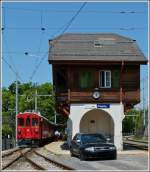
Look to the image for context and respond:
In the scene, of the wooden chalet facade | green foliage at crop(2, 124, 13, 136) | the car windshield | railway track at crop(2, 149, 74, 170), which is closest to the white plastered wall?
the wooden chalet facade

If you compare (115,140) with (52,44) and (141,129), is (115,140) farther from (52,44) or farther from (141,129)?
(141,129)

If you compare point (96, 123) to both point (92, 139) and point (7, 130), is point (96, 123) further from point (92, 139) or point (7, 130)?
point (7, 130)

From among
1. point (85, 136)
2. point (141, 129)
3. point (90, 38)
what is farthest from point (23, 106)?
point (85, 136)

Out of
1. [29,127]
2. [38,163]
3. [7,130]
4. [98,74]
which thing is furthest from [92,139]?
[7,130]

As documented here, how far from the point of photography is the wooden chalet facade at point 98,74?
36875mm

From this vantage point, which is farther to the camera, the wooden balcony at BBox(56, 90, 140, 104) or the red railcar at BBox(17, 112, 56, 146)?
the red railcar at BBox(17, 112, 56, 146)

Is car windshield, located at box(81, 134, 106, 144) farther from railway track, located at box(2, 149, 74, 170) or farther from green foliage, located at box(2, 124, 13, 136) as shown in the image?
green foliage, located at box(2, 124, 13, 136)

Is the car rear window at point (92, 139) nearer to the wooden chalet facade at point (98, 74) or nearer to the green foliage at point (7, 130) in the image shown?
the wooden chalet facade at point (98, 74)

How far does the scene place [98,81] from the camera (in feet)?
123

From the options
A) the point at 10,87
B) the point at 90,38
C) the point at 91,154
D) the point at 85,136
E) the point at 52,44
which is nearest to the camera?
the point at 91,154

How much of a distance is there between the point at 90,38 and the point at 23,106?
197ft

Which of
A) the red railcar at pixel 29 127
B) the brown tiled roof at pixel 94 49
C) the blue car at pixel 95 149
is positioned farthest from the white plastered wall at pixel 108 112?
the red railcar at pixel 29 127

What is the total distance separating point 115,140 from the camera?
1457 inches

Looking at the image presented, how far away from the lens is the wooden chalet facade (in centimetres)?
3688
